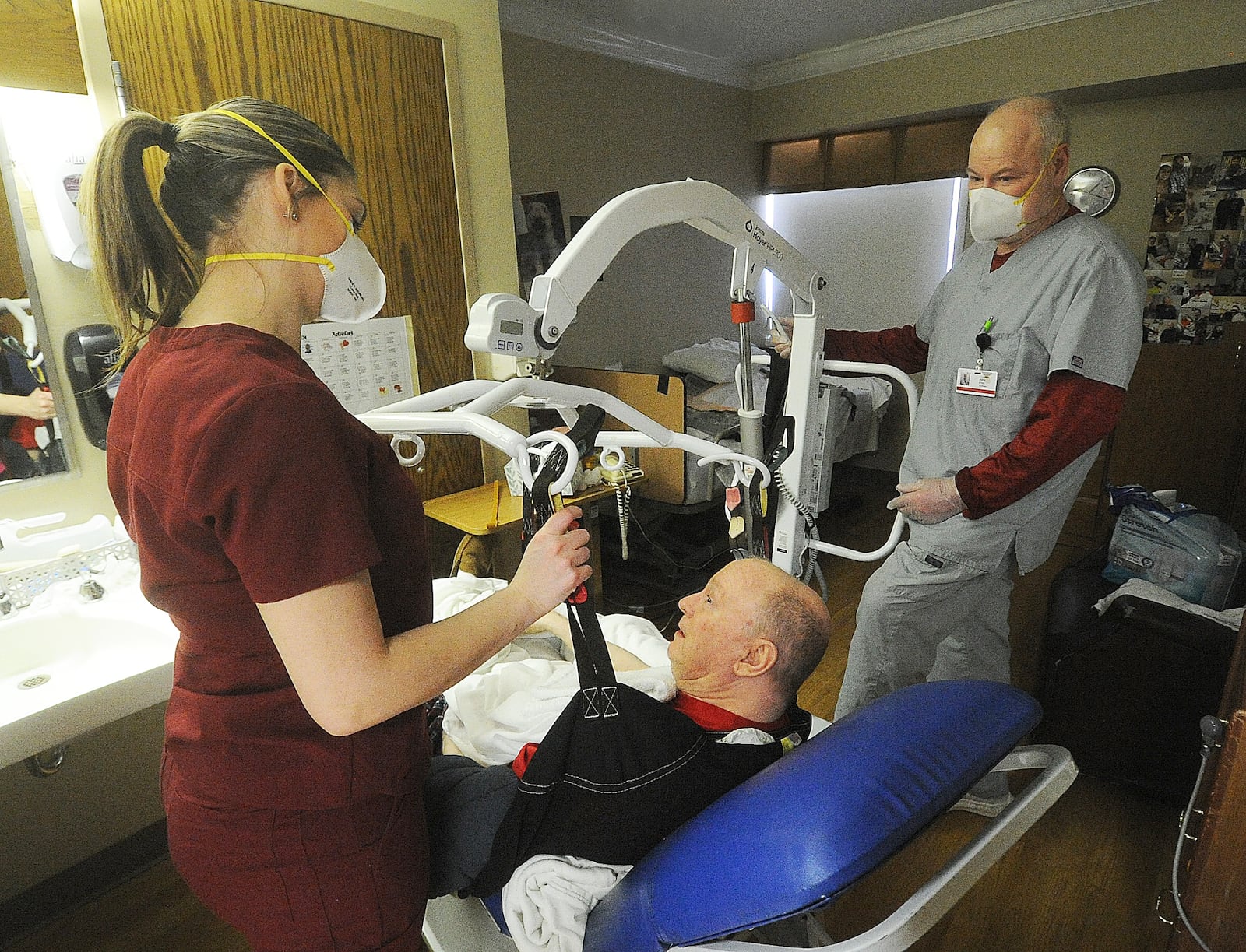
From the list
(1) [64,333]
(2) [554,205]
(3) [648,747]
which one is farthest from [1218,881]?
(2) [554,205]

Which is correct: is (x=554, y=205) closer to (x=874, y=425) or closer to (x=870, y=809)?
(x=874, y=425)

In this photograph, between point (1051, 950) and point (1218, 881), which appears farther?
point (1051, 950)

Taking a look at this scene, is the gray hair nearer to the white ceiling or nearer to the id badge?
the id badge

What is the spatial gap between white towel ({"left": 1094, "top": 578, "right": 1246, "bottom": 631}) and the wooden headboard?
4.63ft

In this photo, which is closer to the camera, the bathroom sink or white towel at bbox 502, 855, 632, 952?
white towel at bbox 502, 855, 632, 952

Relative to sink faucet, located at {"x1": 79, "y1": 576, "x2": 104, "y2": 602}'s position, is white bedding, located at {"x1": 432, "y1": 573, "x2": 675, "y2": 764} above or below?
below

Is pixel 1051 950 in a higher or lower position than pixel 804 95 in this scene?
lower

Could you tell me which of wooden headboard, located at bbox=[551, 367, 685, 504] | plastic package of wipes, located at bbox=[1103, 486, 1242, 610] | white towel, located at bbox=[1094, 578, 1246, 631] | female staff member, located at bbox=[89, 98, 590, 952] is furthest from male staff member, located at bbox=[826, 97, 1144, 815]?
female staff member, located at bbox=[89, 98, 590, 952]

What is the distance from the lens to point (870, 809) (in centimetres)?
72

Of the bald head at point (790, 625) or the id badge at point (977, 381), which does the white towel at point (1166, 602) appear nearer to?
the id badge at point (977, 381)

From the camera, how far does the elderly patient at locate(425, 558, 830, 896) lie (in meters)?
1.05

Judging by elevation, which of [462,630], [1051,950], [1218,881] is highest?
[462,630]

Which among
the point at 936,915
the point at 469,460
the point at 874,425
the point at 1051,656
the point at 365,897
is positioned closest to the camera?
the point at 936,915

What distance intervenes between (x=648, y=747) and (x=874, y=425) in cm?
374
